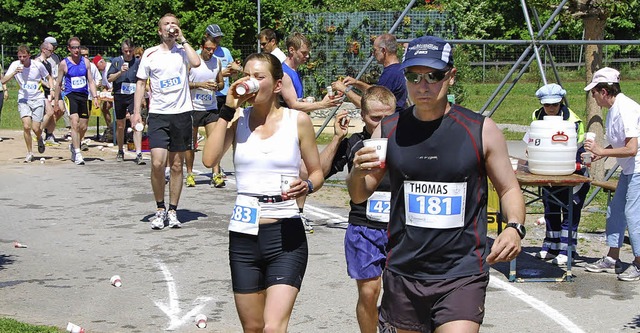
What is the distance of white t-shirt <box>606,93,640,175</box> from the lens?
29.2 feet

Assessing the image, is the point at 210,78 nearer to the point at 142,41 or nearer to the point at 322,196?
the point at 322,196

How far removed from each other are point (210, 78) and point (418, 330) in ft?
31.5

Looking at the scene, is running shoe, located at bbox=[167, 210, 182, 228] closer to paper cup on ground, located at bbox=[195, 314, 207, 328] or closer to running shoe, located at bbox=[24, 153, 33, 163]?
Result: paper cup on ground, located at bbox=[195, 314, 207, 328]

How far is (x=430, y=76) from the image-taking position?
453cm

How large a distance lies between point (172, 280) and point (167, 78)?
3322 millimetres

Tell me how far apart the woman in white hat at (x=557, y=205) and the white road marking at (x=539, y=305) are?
3.34 ft

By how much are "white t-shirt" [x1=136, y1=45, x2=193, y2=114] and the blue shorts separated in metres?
5.62

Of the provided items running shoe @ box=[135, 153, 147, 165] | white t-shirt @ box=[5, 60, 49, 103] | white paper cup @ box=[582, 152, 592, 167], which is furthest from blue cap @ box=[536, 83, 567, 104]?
white t-shirt @ box=[5, 60, 49, 103]

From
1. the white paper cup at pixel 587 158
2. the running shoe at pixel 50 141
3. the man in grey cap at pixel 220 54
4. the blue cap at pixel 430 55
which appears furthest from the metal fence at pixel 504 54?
the blue cap at pixel 430 55

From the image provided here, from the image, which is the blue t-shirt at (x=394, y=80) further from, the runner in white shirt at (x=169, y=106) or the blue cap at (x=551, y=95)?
the runner in white shirt at (x=169, y=106)

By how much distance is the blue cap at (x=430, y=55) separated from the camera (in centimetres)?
450

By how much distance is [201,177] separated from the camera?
1546 centimetres

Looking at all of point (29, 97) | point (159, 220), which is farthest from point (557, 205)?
point (29, 97)

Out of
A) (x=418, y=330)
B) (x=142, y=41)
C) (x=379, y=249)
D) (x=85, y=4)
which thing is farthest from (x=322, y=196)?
(x=85, y=4)
